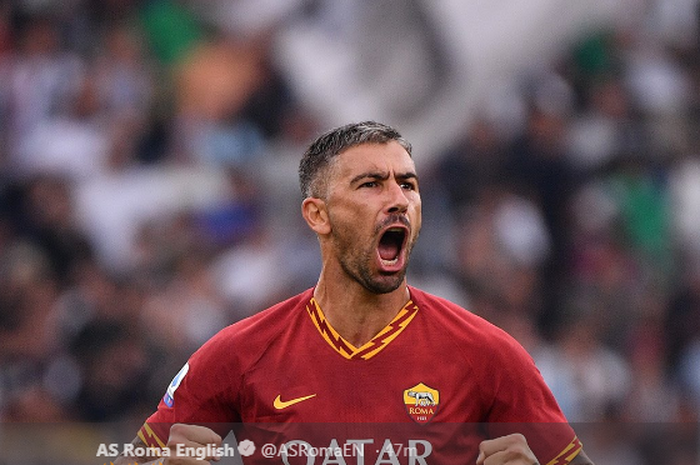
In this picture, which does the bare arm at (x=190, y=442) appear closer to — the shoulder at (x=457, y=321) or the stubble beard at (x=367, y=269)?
the stubble beard at (x=367, y=269)

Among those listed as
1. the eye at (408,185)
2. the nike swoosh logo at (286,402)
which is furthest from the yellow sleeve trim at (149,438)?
the eye at (408,185)

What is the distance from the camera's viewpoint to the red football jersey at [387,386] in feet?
13.7

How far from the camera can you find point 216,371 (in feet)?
14.2

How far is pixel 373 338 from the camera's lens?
441 cm

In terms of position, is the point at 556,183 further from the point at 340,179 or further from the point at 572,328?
the point at 340,179

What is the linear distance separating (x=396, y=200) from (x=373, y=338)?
0.50 metres

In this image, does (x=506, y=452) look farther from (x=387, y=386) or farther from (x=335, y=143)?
(x=335, y=143)

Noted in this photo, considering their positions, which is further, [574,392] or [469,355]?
[574,392]

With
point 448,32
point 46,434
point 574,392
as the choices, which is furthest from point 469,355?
point 448,32

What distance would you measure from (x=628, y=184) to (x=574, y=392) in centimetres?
220

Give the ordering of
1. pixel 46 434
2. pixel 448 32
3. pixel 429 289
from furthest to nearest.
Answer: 1. pixel 448 32
2. pixel 429 289
3. pixel 46 434

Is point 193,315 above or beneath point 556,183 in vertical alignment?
beneath

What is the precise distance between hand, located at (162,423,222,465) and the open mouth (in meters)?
0.85

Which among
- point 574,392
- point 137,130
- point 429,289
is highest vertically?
point 137,130
